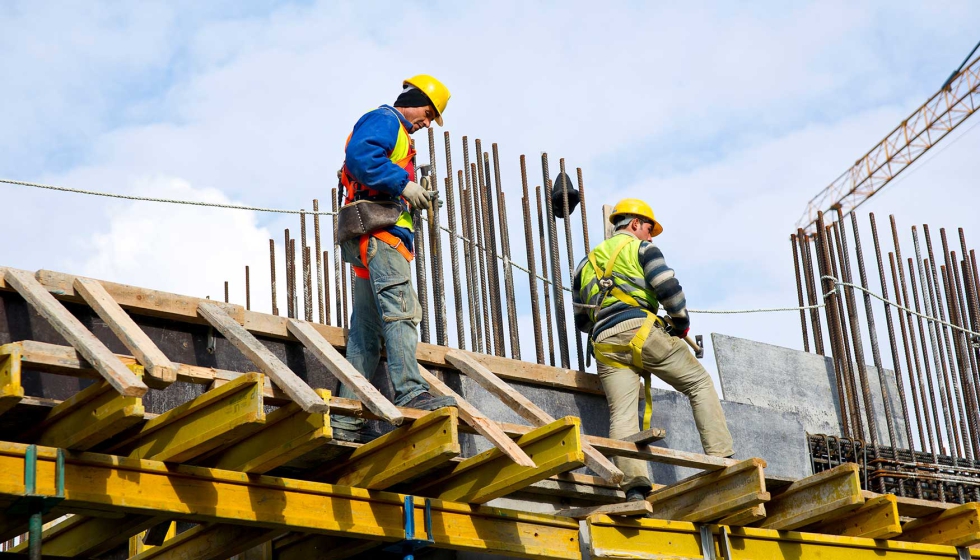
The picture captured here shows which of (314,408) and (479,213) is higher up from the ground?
(479,213)

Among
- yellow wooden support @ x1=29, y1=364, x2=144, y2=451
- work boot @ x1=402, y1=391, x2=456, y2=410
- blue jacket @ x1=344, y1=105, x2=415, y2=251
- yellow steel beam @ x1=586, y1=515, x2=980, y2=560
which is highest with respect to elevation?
blue jacket @ x1=344, y1=105, x2=415, y2=251

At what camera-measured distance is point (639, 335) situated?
838 centimetres

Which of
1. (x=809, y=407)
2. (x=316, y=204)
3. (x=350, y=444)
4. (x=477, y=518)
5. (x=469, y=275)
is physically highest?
(x=316, y=204)

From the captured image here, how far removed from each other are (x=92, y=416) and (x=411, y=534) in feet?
5.70

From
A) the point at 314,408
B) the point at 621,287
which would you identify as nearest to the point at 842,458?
the point at 621,287

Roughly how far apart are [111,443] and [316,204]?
6204mm

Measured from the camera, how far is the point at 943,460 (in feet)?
38.8

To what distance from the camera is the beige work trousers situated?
837 cm

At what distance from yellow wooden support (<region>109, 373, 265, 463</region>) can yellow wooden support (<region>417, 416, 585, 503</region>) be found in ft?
4.62

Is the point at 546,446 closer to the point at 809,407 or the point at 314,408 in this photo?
the point at 314,408

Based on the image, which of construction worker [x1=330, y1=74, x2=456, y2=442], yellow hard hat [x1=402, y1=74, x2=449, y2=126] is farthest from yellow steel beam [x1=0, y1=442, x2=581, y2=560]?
yellow hard hat [x1=402, y1=74, x2=449, y2=126]

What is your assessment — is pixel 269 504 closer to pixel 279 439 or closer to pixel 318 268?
pixel 279 439

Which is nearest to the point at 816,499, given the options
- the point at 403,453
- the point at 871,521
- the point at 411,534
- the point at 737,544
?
the point at 737,544

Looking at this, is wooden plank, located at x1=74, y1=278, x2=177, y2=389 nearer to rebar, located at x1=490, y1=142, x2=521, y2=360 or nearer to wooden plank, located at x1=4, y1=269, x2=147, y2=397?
wooden plank, located at x1=4, y1=269, x2=147, y2=397
